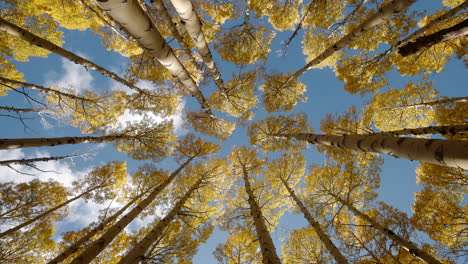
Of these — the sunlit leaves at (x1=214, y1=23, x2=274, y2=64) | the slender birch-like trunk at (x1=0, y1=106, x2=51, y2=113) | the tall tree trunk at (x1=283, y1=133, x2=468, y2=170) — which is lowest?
the tall tree trunk at (x1=283, y1=133, x2=468, y2=170)

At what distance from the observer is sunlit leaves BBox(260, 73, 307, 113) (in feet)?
25.1

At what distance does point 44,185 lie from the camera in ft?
27.6

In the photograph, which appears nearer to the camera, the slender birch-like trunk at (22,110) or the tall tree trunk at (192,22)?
the tall tree trunk at (192,22)

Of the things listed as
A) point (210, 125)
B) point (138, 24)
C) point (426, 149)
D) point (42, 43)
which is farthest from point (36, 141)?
point (426, 149)

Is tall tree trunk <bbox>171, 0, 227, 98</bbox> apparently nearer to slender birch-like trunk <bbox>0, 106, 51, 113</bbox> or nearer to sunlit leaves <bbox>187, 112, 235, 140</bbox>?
sunlit leaves <bbox>187, 112, 235, 140</bbox>

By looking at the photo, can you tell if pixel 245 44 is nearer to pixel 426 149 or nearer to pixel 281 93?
pixel 281 93

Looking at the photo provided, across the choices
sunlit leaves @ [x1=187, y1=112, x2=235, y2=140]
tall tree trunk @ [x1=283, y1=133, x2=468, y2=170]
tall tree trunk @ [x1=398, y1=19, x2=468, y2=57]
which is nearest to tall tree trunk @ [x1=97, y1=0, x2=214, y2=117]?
tall tree trunk @ [x1=283, y1=133, x2=468, y2=170]

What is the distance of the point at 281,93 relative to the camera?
7965 millimetres

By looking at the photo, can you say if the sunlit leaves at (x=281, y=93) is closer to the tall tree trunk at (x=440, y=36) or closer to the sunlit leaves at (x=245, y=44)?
the sunlit leaves at (x=245, y=44)

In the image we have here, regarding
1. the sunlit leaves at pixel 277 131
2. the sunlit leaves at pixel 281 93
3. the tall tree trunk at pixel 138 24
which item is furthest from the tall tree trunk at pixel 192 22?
the sunlit leaves at pixel 277 131

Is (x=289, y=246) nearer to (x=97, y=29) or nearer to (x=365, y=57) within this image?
(x=365, y=57)

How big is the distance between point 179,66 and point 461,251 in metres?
8.68

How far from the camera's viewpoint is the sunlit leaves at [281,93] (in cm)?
764

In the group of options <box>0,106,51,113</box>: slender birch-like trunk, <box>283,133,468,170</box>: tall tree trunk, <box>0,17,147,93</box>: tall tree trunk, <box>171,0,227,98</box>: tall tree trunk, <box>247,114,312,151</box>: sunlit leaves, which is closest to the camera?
<box>283,133,468,170</box>: tall tree trunk
